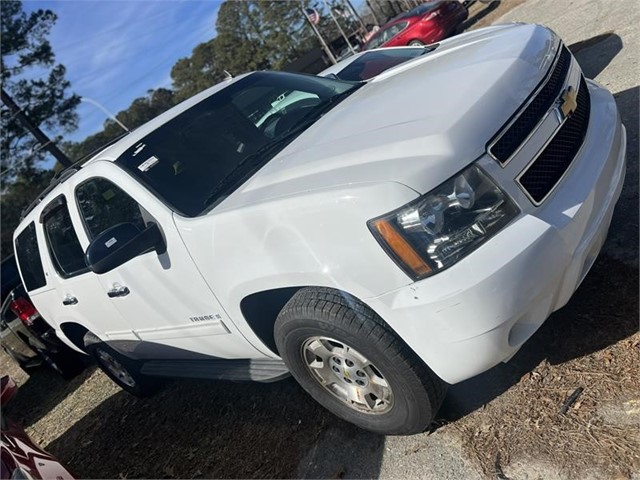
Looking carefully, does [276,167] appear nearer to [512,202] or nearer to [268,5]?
[512,202]

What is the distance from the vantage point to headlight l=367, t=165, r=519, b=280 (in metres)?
2.32

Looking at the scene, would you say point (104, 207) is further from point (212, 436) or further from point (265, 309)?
point (212, 436)

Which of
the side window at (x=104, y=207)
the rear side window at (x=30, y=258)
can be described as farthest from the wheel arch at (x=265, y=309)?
the rear side window at (x=30, y=258)

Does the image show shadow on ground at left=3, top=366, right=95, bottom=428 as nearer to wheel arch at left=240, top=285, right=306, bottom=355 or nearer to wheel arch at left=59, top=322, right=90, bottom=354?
wheel arch at left=59, top=322, right=90, bottom=354

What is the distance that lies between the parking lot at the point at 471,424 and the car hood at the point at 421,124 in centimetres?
123

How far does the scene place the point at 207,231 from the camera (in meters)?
2.90

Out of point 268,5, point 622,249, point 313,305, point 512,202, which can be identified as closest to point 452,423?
point 313,305

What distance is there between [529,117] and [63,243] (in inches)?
134

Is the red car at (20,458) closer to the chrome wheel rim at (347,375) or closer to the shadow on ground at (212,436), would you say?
the shadow on ground at (212,436)

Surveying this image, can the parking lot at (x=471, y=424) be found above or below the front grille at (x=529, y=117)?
below

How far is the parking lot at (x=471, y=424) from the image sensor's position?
8.20 feet

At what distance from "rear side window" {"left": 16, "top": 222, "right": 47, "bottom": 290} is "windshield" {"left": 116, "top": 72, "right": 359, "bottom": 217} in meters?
1.77

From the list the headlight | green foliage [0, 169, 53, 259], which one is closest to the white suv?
the headlight

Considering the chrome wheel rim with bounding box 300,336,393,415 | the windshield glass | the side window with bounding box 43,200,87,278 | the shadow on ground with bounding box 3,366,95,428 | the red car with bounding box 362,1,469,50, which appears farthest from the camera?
the red car with bounding box 362,1,469,50
